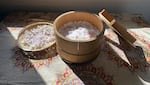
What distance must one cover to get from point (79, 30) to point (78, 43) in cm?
8

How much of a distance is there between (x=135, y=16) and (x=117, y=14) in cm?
7

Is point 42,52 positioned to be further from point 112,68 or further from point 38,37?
point 112,68

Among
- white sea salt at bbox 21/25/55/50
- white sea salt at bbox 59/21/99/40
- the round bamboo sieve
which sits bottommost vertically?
the round bamboo sieve

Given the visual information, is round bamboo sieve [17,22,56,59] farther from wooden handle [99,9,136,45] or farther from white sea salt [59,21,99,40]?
wooden handle [99,9,136,45]

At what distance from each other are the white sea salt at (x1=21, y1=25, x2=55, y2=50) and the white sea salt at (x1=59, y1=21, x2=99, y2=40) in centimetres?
7

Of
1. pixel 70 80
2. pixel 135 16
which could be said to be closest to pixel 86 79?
pixel 70 80

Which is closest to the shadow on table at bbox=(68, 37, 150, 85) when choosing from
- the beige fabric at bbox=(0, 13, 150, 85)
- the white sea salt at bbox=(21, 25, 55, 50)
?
the beige fabric at bbox=(0, 13, 150, 85)

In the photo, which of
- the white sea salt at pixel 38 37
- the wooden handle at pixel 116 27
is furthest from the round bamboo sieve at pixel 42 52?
the wooden handle at pixel 116 27

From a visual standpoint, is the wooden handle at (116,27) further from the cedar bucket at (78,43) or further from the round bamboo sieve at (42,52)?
the round bamboo sieve at (42,52)

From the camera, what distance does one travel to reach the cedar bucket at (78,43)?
67 cm

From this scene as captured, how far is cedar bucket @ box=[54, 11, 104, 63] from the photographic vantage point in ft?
2.21

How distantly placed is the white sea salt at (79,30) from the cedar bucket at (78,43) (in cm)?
1

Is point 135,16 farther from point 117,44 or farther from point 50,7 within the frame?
point 50,7

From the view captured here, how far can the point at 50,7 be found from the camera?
101cm
